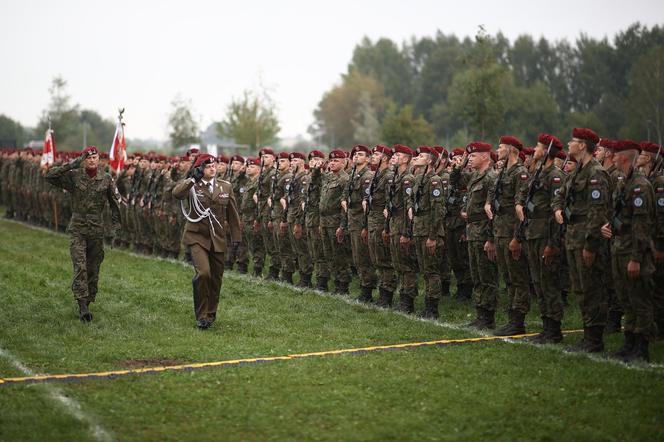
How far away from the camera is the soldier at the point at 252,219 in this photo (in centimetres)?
1714

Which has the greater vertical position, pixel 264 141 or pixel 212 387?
pixel 264 141

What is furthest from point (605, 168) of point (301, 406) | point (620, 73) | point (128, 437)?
point (620, 73)

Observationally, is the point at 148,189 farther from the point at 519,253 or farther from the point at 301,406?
the point at 301,406

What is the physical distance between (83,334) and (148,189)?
33.2 ft

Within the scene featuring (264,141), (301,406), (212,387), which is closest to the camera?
(301,406)

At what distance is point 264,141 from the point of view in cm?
6412

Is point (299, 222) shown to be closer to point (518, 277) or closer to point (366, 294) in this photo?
point (366, 294)

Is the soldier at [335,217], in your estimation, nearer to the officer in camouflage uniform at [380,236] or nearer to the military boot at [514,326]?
the officer in camouflage uniform at [380,236]

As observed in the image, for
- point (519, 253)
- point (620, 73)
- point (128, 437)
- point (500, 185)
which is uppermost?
Result: point (620, 73)

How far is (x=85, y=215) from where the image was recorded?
12.1 m

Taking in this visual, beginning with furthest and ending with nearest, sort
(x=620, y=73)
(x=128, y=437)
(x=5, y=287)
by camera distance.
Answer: (x=620, y=73) < (x=5, y=287) < (x=128, y=437)

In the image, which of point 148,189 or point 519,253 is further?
point 148,189

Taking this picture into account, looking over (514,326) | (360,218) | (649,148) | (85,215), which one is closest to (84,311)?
(85,215)

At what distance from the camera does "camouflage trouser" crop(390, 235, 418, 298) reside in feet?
42.1
